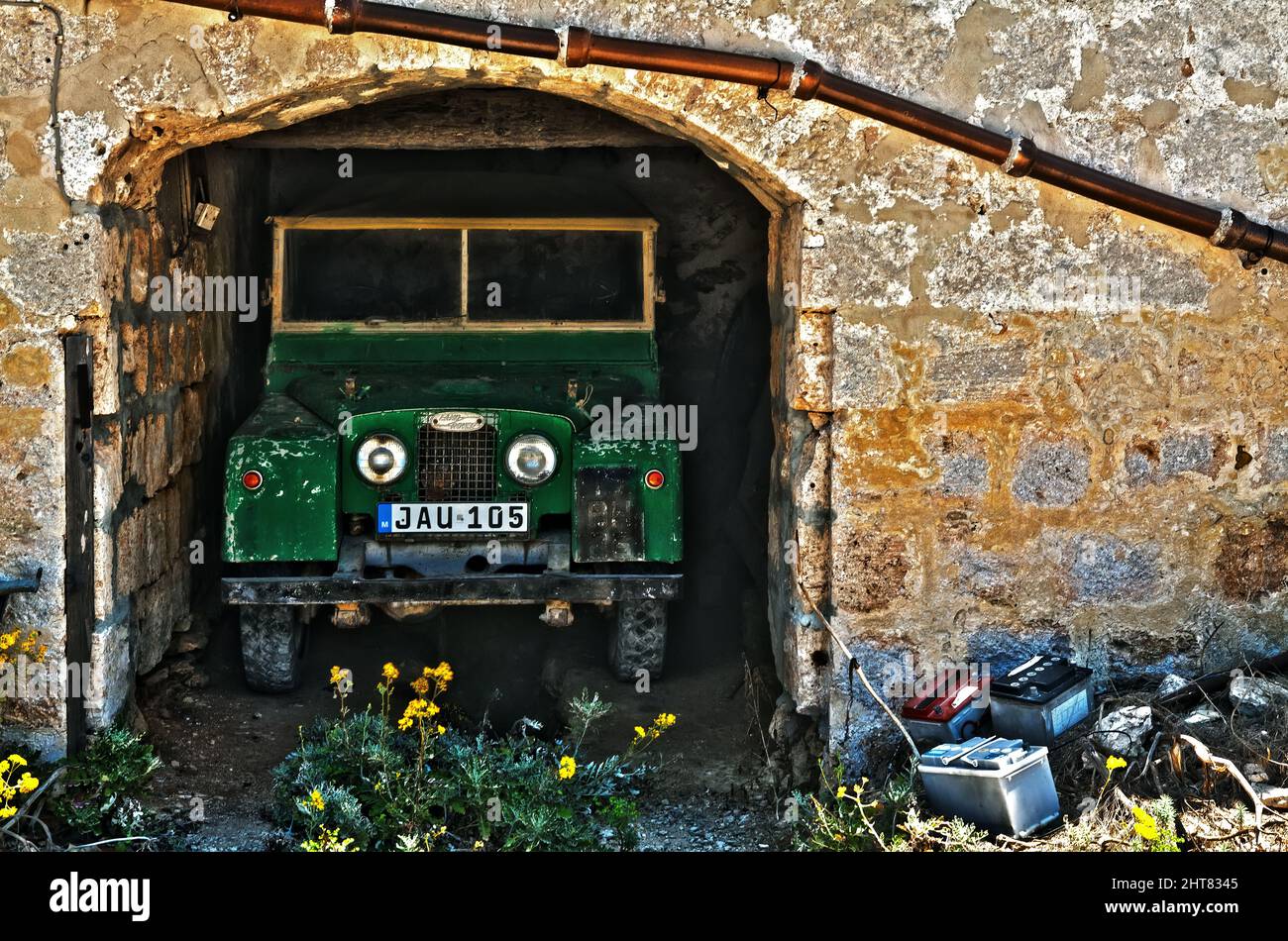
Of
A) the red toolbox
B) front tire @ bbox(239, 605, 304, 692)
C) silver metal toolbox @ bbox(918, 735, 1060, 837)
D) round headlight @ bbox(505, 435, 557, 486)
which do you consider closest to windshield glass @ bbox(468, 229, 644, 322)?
round headlight @ bbox(505, 435, 557, 486)

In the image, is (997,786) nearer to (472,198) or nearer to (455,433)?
(455,433)

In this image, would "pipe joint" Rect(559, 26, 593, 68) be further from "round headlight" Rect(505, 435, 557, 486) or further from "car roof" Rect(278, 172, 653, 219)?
"car roof" Rect(278, 172, 653, 219)

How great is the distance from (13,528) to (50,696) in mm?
543

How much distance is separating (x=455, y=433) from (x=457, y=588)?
2.08 ft

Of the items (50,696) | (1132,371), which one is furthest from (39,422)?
(1132,371)

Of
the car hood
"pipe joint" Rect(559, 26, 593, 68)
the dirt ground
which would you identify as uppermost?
"pipe joint" Rect(559, 26, 593, 68)

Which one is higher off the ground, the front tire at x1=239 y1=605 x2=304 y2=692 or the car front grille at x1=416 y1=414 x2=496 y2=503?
the car front grille at x1=416 y1=414 x2=496 y2=503

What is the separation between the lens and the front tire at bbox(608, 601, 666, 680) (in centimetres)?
623

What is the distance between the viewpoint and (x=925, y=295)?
4867 mm

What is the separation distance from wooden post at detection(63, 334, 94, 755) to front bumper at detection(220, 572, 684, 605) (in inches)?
30.1

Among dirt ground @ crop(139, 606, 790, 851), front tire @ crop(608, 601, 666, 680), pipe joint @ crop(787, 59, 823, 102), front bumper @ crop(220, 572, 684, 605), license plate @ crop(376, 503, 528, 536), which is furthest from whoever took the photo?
front tire @ crop(608, 601, 666, 680)

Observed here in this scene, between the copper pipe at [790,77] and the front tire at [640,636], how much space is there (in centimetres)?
235

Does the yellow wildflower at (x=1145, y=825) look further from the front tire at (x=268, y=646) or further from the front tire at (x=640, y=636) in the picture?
the front tire at (x=268, y=646)

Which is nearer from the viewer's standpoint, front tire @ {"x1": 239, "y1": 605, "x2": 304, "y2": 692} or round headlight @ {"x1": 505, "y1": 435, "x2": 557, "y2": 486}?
round headlight @ {"x1": 505, "y1": 435, "x2": 557, "y2": 486}
